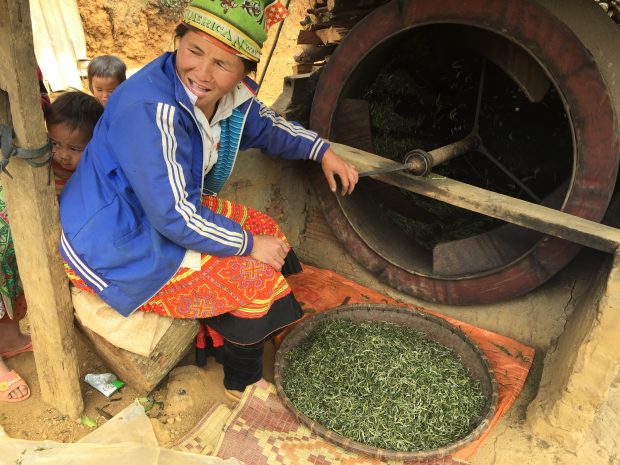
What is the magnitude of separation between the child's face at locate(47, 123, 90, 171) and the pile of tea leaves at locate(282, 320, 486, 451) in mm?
1375

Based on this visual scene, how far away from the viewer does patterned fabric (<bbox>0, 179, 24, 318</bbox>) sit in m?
2.29

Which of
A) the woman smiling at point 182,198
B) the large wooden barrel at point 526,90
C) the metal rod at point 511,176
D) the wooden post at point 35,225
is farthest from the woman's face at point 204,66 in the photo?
the metal rod at point 511,176

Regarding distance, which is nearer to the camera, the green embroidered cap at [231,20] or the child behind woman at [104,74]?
the green embroidered cap at [231,20]

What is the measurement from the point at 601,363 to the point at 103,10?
9162mm

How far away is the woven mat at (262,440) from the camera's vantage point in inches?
89.4

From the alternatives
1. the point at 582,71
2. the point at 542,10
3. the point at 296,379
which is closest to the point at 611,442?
the point at 296,379

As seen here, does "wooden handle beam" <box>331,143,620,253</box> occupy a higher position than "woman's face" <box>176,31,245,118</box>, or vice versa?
"woman's face" <box>176,31,245,118</box>

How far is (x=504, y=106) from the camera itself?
12.0ft

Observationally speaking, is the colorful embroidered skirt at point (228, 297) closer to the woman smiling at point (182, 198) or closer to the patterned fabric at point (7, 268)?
the woman smiling at point (182, 198)

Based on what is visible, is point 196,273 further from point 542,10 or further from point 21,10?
point 542,10

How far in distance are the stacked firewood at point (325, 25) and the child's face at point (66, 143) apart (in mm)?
1612

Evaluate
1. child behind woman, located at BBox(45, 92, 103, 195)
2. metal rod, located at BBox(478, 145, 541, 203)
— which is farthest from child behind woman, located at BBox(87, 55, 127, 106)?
metal rod, located at BBox(478, 145, 541, 203)

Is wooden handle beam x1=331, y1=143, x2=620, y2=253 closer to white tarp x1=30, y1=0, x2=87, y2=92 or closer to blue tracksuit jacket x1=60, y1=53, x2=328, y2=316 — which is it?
blue tracksuit jacket x1=60, y1=53, x2=328, y2=316

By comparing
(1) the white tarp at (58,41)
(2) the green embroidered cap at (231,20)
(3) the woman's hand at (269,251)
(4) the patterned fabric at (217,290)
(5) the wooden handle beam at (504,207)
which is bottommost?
(1) the white tarp at (58,41)
